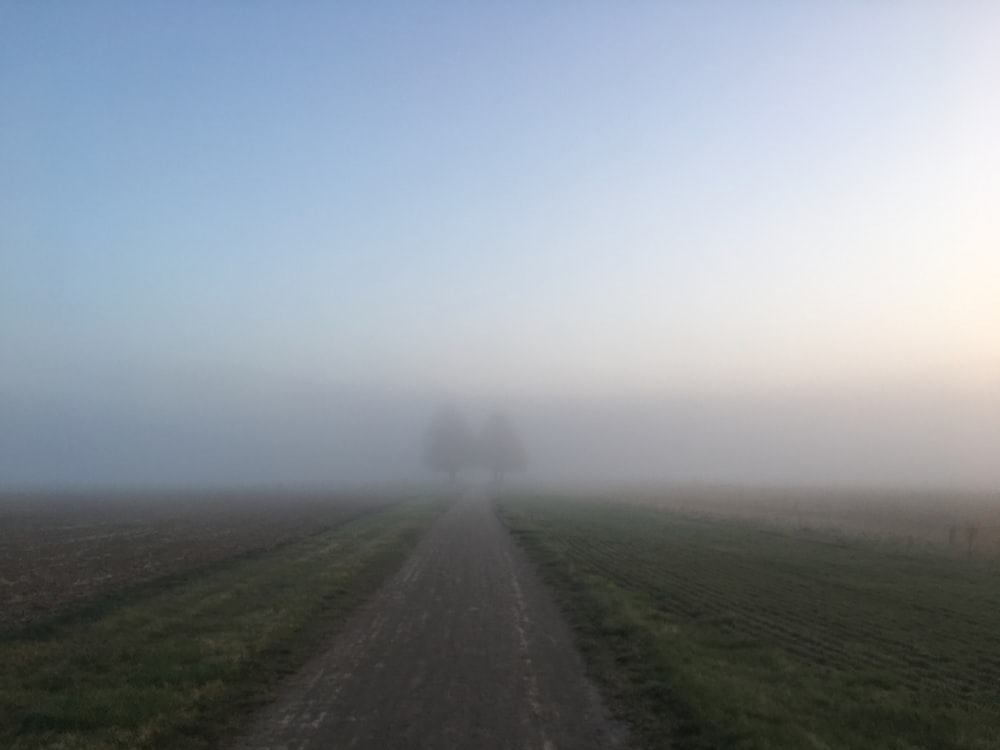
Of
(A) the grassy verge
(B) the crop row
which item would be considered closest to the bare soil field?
(A) the grassy verge

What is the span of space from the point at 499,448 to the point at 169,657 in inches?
5589

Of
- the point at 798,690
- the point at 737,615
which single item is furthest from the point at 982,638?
the point at 798,690

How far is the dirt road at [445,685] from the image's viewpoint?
8.28 meters

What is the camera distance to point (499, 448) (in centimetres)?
15350

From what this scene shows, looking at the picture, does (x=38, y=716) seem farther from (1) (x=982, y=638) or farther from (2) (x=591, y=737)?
(1) (x=982, y=638)

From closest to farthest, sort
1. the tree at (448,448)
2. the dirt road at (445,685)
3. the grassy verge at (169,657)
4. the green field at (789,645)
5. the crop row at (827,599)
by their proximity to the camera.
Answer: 1. the dirt road at (445,685)
2. the grassy verge at (169,657)
3. the green field at (789,645)
4. the crop row at (827,599)
5. the tree at (448,448)

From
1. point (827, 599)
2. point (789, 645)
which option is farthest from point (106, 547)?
point (789, 645)

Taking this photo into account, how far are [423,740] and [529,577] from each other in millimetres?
14714

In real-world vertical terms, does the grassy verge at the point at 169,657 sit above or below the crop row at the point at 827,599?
above

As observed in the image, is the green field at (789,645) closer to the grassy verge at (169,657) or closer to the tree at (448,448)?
the grassy verge at (169,657)

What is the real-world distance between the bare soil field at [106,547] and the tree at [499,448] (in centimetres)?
9356

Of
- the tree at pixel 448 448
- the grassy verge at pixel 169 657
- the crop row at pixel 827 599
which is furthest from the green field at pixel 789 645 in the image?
the tree at pixel 448 448

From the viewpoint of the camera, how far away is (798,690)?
10422 millimetres

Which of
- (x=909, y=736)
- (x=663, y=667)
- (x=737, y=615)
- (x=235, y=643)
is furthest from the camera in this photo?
(x=737, y=615)
